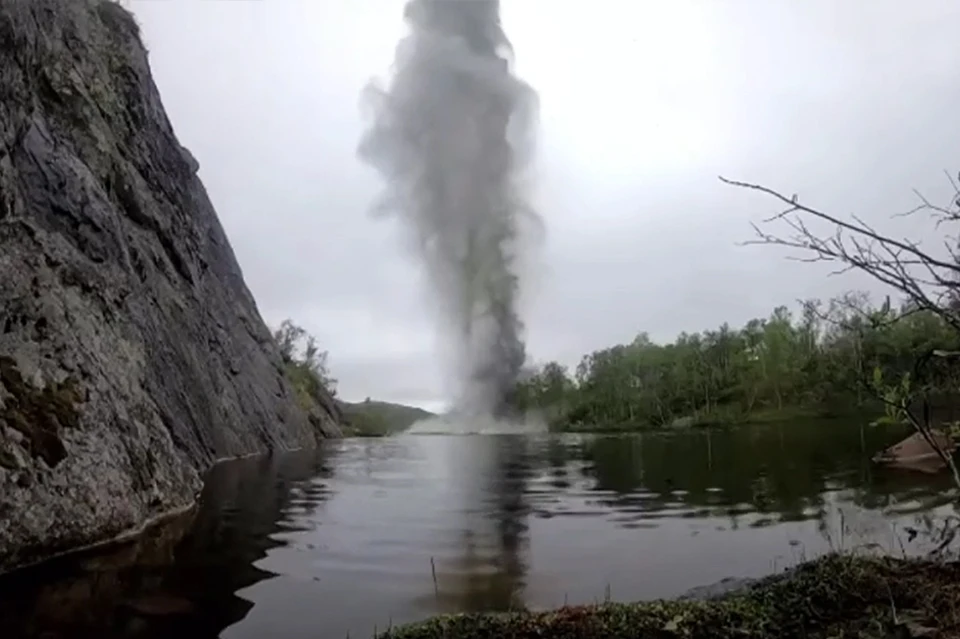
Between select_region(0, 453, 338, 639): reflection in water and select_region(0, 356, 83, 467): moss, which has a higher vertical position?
select_region(0, 356, 83, 467): moss

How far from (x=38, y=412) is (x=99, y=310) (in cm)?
614

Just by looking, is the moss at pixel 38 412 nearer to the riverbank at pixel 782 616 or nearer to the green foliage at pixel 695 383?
the riverbank at pixel 782 616

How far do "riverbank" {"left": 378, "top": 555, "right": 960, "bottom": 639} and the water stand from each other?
6.86 feet

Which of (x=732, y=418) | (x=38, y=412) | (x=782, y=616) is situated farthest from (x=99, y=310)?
(x=732, y=418)

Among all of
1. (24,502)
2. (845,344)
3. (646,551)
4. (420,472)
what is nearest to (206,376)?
(420,472)

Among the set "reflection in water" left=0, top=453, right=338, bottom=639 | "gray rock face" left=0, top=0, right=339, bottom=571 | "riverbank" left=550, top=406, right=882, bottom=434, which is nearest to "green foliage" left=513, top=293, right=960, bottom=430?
"riverbank" left=550, top=406, right=882, bottom=434

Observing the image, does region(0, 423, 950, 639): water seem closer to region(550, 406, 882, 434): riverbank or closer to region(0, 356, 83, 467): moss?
region(0, 356, 83, 467): moss

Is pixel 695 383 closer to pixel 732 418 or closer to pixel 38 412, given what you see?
pixel 732 418

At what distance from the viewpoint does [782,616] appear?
5.96 meters

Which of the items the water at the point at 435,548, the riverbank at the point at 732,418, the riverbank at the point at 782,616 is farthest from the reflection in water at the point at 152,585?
the riverbank at the point at 732,418

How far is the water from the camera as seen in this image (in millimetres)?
8000

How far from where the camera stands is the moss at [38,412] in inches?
436

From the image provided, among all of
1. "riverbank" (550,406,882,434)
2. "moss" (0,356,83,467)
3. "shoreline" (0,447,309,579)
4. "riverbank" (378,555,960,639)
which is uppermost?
"riverbank" (550,406,882,434)

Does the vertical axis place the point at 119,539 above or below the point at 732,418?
below
